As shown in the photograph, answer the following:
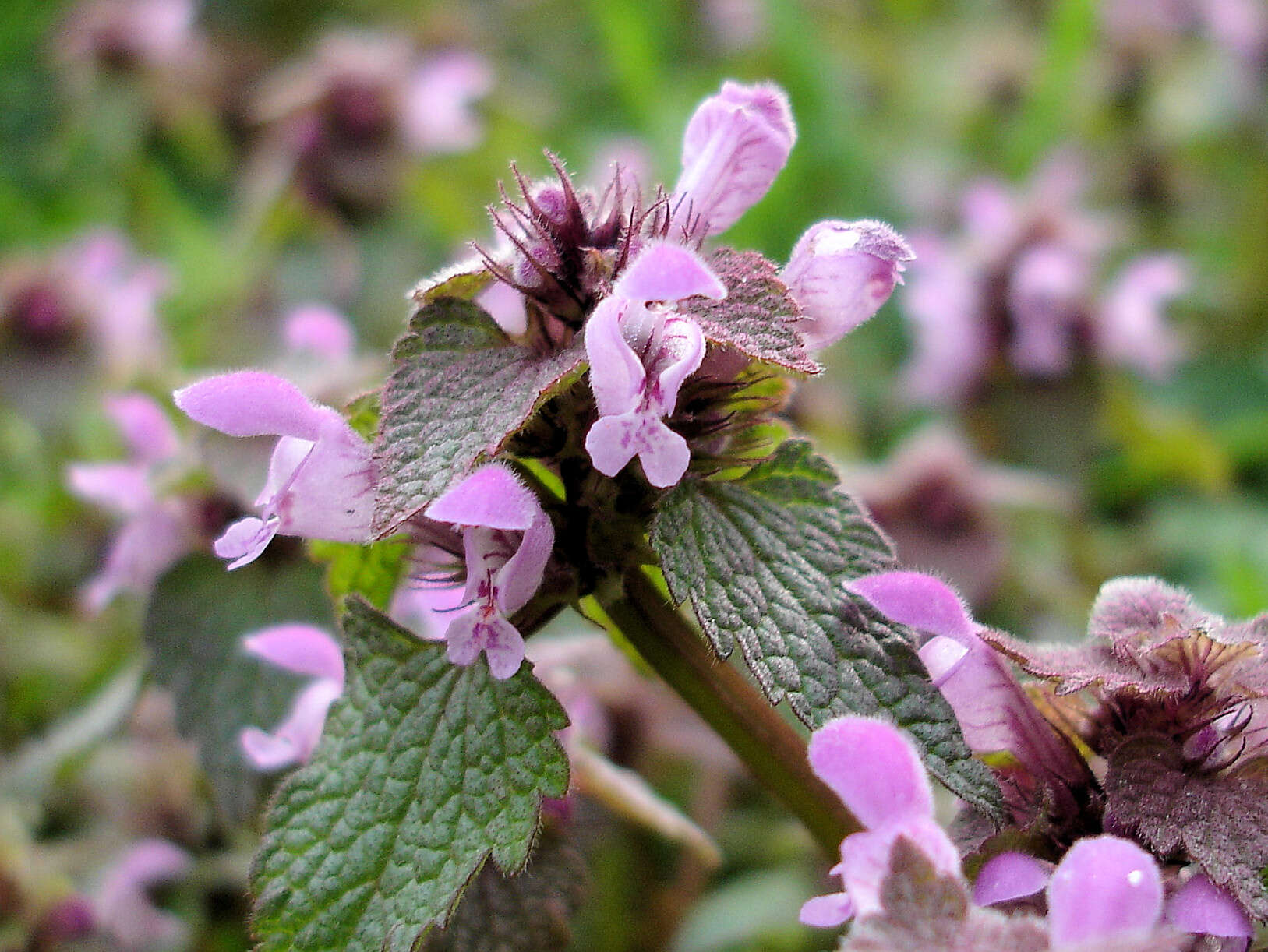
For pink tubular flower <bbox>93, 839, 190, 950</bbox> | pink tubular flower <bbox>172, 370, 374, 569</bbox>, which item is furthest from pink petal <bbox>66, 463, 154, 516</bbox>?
pink tubular flower <bbox>172, 370, 374, 569</bbox>

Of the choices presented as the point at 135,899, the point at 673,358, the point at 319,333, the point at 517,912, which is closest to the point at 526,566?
the point at 673,358

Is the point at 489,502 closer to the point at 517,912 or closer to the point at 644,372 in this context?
the point at 644,372

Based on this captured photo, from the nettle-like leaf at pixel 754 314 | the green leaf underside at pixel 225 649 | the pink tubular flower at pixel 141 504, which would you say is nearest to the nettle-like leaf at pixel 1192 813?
the nettle-like leaf at pixel 754 314

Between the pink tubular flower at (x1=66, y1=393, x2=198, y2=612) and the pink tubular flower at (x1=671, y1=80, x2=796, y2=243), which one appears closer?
the pink tubular flower at (x1=671, y1=80, x2=796, y2=243)

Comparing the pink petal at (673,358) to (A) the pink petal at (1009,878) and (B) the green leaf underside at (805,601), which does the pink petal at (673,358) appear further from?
(A) the pink petal at (1009,878)

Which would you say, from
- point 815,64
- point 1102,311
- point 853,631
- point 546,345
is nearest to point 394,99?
point 815,64

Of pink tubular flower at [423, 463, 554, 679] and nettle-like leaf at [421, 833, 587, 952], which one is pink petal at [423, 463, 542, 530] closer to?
pink tubular flower at [423, 463, 554, 679]
